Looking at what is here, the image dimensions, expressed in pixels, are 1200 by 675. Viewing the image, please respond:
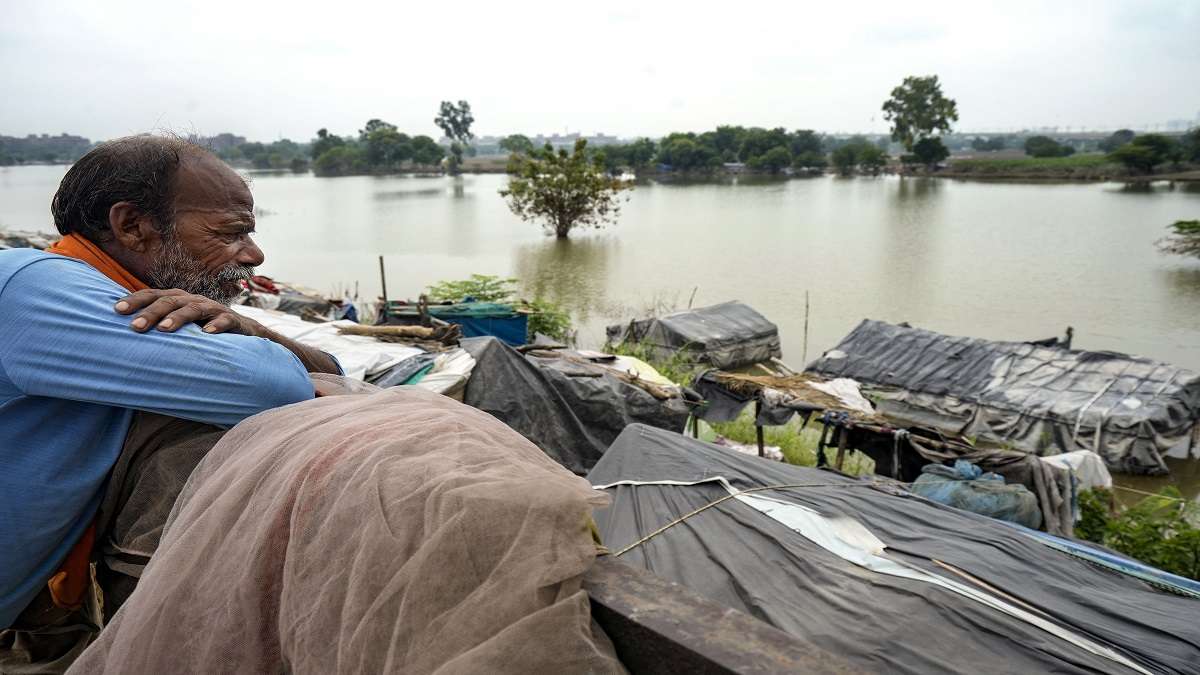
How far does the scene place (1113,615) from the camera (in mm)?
2938

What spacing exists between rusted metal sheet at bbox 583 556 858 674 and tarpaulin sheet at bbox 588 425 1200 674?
2.15 meters

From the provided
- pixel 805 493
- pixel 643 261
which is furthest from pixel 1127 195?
pixel 805 493

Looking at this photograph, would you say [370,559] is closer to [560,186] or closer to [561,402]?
[561,402]

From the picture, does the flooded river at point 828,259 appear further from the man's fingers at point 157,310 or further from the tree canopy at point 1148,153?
the man's fingers at point 157,310

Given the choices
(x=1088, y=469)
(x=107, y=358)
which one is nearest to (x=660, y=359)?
(x=1088, y=469)

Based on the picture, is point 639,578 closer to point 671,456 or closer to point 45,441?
point 45,441

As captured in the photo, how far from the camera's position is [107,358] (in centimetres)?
106

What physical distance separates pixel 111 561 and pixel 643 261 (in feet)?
81.0

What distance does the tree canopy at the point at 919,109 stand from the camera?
6856 cm

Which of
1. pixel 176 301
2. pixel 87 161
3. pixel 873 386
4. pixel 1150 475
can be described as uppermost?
pixel 87 161

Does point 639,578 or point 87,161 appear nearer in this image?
point 639,578

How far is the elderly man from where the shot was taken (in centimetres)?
106

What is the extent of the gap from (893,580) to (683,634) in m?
2.77

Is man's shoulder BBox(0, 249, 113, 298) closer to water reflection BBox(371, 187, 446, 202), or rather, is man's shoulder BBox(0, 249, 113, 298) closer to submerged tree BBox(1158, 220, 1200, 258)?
submerged tree BBox(1158, 220, 1200, 258)
